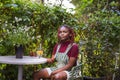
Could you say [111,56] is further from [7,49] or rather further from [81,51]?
[7,49]

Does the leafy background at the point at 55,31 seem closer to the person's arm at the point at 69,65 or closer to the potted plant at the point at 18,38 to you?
the potted plant at the point at 18,38

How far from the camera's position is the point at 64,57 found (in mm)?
3984

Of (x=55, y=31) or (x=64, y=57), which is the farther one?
(x=55, y=31)

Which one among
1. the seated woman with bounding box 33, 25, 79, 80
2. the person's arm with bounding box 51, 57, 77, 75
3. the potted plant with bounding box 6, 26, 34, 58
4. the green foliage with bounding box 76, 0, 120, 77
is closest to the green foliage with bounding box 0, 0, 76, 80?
the potted plant with bounding box 6, 26, 34, 58

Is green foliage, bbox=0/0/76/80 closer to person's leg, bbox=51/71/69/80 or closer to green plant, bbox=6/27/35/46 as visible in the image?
green plant, bbox=6/27/35/46

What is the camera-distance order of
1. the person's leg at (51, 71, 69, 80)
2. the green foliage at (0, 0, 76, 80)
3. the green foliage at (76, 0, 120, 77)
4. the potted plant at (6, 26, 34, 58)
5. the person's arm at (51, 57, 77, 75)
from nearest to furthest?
the person's leg at (51, 71, 69, 80), the person's arm at (51, 57, 77, 75), the potted plant at (6, 26, 34, 58), the green foliage at (0, 0, 76, 80), the green foliage at (76, 0, 120, 77)

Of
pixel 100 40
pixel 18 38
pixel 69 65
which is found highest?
pixel 18 38

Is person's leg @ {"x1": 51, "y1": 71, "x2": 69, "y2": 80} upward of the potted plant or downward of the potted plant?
downward

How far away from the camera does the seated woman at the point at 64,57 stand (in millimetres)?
3859

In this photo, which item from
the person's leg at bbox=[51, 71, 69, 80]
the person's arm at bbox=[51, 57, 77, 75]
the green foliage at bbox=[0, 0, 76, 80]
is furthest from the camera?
the green foliage at bbox=[0, 0, 76, 80]

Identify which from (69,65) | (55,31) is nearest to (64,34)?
(69,65)

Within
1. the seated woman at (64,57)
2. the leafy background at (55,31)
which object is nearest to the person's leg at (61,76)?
the seated woman at (64,57)

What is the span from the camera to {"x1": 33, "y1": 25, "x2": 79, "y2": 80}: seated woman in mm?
3859

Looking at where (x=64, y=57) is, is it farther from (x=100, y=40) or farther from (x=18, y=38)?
(x=100, y=40)
